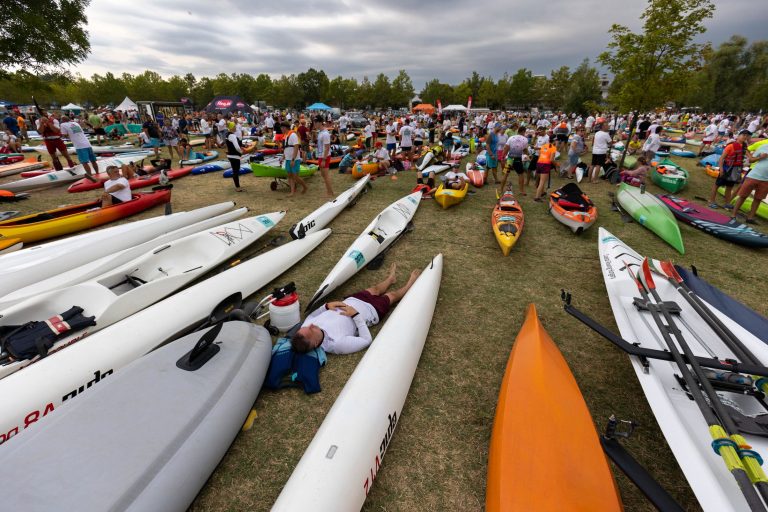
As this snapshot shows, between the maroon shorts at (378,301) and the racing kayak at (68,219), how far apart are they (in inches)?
228

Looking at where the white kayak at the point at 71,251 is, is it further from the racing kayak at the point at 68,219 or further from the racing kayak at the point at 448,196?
the racing kayak at the point at 448,196

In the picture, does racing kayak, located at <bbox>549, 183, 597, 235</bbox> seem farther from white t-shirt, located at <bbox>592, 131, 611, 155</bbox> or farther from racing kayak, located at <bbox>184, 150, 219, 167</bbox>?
racing kayak, located at <bbox>184, 150, 219, 167</bbox>

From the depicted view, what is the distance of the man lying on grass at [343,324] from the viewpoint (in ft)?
10.1

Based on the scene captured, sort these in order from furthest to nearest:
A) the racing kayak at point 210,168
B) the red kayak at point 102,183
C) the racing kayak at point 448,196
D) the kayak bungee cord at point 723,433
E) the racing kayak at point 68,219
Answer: the racing kayak at point 210,168 < the red kayak at point 102,183 < the racing kayak at point 448,196 < the racing kayak at point 68,219 < the kayak bungee cord at point 723,433

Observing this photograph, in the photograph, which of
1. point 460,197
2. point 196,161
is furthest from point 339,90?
point 460,197

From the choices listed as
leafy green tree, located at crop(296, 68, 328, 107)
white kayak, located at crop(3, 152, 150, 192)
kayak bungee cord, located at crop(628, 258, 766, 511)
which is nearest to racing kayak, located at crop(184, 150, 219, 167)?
white kayak, located at crop(3, 152, 150, 192)

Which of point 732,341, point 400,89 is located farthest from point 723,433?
point 400,89

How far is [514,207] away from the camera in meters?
6.62

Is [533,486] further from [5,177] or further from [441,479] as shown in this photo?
[5,177]

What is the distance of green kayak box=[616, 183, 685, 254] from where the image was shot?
5.84 metres

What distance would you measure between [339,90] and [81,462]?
244 ft

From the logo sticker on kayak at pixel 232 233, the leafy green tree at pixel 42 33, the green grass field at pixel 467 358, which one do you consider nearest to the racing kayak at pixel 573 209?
the green grass field at pixel 467 358

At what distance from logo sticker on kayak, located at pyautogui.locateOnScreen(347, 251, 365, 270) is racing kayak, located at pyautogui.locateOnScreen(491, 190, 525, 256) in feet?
8.02

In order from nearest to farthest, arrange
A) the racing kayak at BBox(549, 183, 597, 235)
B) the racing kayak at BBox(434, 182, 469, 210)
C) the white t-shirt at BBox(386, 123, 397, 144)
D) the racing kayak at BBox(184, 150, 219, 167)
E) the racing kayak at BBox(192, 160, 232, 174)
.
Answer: the racing kayak at BBox(549, 183, 597, 235) < the racing kayak at BBox(434, 182, 469, 210) < the racing kayak at BBox(192, 160, 232, 174) < the racing kayak at BBox(184, 150, 219, 167) < the white t-shirt at BBox(386, 123, 397, 144)
